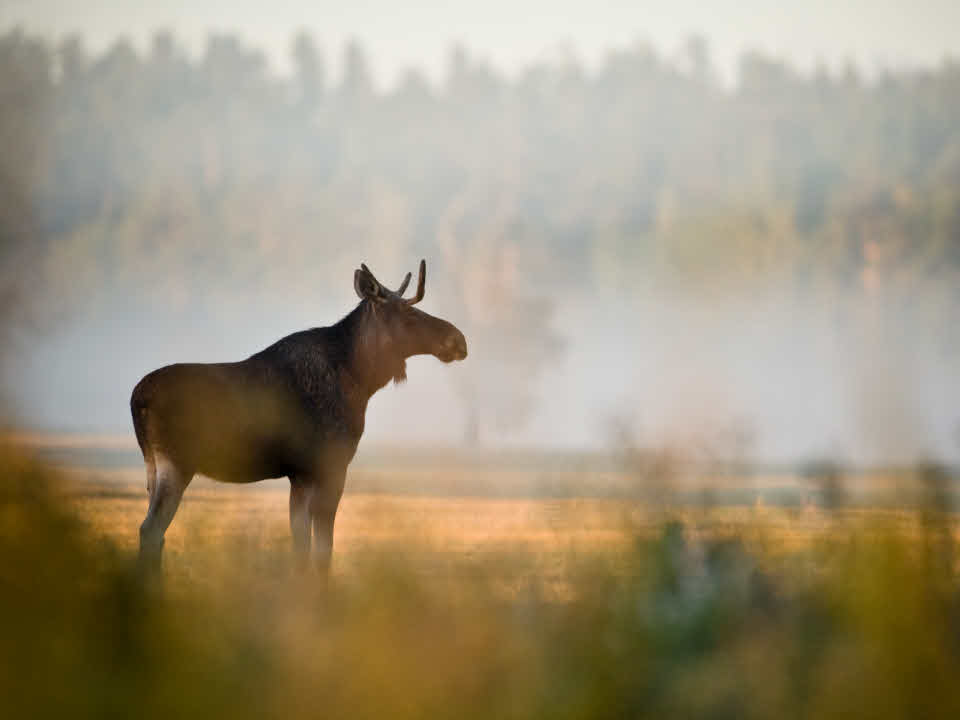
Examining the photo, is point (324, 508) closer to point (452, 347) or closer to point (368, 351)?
point (368, 351)

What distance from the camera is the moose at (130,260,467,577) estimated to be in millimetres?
9930

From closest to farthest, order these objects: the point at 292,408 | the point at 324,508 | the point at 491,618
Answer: the point at 491,618
the point at 324,508
the point at 292,408

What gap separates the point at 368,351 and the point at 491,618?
26.5 ft

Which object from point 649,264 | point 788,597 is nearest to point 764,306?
point 649,264

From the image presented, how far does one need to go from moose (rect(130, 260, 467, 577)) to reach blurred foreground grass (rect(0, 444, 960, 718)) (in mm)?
5971

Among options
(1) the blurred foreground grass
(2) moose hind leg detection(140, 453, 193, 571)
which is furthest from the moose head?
(1) the blurred foreground grass

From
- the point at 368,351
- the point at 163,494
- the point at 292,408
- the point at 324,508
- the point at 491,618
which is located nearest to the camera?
the point at 491,618

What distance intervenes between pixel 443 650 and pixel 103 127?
272 feet

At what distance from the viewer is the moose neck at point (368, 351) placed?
11.0m

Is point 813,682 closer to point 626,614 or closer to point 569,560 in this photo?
point 626,614

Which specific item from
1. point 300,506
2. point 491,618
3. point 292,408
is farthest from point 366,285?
point 491,618

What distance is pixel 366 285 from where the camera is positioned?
1112cm

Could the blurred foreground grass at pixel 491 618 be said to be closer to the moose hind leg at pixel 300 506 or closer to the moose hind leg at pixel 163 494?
the moose hind leg at pixel 163 494

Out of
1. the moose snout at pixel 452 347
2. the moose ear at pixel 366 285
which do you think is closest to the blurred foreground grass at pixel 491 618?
the moose ear at pixel 366 285
